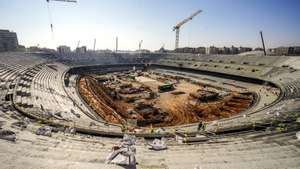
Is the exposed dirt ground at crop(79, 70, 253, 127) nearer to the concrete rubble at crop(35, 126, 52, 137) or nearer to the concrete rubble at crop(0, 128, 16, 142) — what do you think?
the concrete rubble at crop(35, 126, 52, 137)

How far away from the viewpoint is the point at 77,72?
72.4m

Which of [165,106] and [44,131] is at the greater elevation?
[44,131]

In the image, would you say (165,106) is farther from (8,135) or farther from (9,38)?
(9,38)

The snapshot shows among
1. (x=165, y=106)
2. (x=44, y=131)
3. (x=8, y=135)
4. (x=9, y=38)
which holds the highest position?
(x=9, y=38)

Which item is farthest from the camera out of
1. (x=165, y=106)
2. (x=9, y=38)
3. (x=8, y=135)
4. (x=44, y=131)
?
(x=9, y=38)

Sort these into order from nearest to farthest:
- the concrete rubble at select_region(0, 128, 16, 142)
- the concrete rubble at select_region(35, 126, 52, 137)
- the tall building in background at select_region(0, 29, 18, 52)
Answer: the concrete rubble at select_region(0, 128, 16, 142)
the concrete rubble at select_region(35, 126, 52, 137)
the tall building in background at select_region(0, 29, 18, 52)

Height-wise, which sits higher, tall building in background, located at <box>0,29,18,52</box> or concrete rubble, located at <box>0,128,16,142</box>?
tall building in background, located at <box>0,29,18,52</box>

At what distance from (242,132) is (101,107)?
78.1 feet

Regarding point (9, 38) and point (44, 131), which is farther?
point (9, 38)

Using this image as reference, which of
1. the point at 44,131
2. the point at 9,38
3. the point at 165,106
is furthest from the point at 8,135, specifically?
the point at 9,38

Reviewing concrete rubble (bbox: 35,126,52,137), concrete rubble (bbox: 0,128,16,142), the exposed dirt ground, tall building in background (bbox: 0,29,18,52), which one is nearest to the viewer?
concrete rubble (bbox: 0,128,16,142)

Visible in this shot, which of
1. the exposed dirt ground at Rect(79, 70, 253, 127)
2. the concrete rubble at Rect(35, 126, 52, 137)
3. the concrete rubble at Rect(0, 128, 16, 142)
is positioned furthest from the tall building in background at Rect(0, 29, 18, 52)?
the concrete rubble at Rect(0, 128, 16, 142)

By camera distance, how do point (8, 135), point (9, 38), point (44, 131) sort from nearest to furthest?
point (8, 135)
point (44, 131)
point (9, 38)

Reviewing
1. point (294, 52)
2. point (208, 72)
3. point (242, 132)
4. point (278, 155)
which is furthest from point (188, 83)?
point (294, 52)
